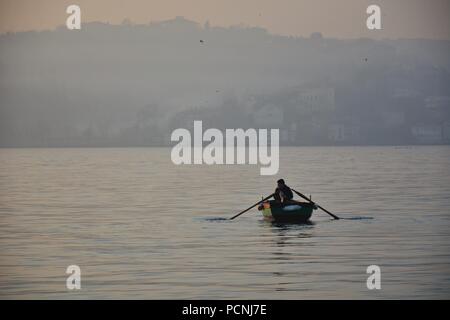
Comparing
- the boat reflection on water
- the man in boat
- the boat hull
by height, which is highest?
the man in boat

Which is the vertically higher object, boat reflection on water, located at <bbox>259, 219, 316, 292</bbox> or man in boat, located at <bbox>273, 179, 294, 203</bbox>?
man in boat, located at <bbox>273, 179, 294, 203</bbox>

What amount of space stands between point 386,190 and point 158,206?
21020mm

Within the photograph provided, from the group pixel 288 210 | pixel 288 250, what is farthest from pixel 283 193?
pixel 288 250

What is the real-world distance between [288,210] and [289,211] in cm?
9

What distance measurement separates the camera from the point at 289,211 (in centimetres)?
4569

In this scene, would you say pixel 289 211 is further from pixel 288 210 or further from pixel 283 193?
pixel 283 193

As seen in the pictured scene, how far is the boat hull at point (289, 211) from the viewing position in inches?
1793

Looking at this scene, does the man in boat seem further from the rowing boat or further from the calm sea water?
the calm sea water

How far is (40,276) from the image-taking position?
3234 cm

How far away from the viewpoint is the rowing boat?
45500mm

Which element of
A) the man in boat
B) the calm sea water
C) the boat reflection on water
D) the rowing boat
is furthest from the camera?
the rowing boat

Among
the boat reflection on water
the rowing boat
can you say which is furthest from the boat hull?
the boat reflection on water
